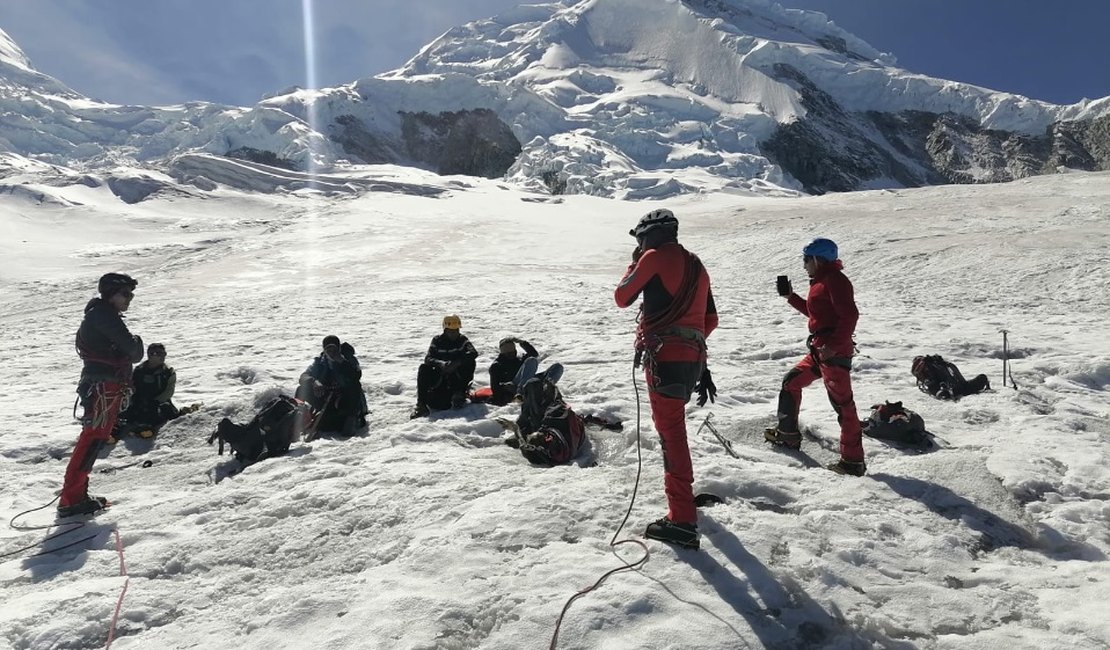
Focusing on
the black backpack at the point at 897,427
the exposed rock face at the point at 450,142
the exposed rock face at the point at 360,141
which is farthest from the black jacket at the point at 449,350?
the exposed rock face at the point at 450,142

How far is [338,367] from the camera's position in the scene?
7.43 meters

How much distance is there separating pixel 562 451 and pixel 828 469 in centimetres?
238

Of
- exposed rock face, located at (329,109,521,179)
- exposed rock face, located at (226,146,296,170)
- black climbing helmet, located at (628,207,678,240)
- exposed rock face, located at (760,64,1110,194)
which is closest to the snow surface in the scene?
black climbing helmet, located at (628,207,678,240)

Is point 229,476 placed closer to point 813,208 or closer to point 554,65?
point 813,208

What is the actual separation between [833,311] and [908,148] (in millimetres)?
198371

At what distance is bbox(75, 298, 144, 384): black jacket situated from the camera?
5.45m

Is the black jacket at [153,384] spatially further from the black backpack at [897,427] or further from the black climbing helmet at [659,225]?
the black backpack at [897,427]

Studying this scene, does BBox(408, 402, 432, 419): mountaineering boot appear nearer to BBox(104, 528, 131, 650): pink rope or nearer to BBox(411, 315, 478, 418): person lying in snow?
BBox(411, 315, 478, 418): person lying in snow

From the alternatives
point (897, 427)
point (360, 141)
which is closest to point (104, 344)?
point (897, 427)

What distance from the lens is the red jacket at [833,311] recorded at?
207 inches

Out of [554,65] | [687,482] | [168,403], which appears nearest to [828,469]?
[687,482]

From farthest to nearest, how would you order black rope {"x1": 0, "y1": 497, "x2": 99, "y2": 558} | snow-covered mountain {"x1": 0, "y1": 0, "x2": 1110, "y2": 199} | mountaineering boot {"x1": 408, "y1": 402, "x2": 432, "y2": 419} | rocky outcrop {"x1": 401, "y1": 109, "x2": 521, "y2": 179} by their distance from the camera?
rocky outcrop {"x1": 401, "y1": 109, "x2": 521, "y2": 179}
snow-covered mountain {"x1": 0, "y1": 0, "x2": 1110, "y2": 199}
mountaineering boot {"x1": 408, "y1": 402, "x2": 432, "y2": 419}
black rope {"x1": 0, "y1": 497, "x2": 99, "y2": 558}

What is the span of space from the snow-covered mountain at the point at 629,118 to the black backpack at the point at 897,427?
9848 cm

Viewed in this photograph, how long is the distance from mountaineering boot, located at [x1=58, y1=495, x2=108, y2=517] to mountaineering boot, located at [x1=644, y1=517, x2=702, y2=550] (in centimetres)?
467
